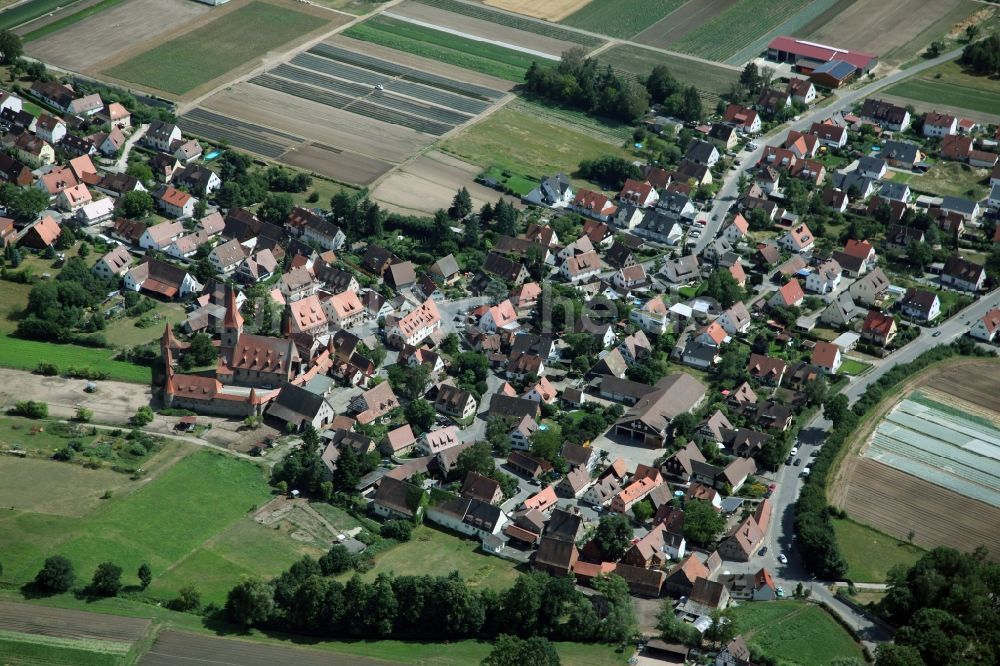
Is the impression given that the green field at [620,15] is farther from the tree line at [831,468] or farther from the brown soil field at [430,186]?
the tree line at [831,468]

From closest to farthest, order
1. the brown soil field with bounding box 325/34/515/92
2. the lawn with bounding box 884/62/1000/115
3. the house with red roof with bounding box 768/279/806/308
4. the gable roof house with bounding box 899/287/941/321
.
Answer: the gable roof house with bounding box 899/287/941/321 < the house with red roof with bounding box 768/279/806/308 < the lawn with bounding box 884/62/1000/115 < the brown soil field with bounding box 325/34/515/92

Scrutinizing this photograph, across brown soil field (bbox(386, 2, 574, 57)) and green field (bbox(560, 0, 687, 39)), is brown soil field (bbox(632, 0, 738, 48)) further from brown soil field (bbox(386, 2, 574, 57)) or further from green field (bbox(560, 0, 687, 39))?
brown soil field (bbox(386, 2, 574, 57))

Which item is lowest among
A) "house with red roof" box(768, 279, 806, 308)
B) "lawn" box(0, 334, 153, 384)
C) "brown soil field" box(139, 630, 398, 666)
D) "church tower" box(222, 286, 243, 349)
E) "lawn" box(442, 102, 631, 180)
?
"brown soil field" box(139, 630, 398, 666)

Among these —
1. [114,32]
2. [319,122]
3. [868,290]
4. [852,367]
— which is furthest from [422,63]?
[852,367]

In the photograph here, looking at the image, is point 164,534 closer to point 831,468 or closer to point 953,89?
point 831,468

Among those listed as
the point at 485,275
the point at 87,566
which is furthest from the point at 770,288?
the point at 87,566

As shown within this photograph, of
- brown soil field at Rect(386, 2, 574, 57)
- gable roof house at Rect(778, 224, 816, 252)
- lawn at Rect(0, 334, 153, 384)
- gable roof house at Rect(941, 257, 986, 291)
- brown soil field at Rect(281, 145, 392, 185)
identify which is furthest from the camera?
brown soil field at Rect(386, 2, 574, 57)

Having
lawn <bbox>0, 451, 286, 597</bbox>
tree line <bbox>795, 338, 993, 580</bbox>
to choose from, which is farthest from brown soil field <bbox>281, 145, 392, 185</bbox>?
tree line <bbox>795, 338, 993, 580</bbox>
